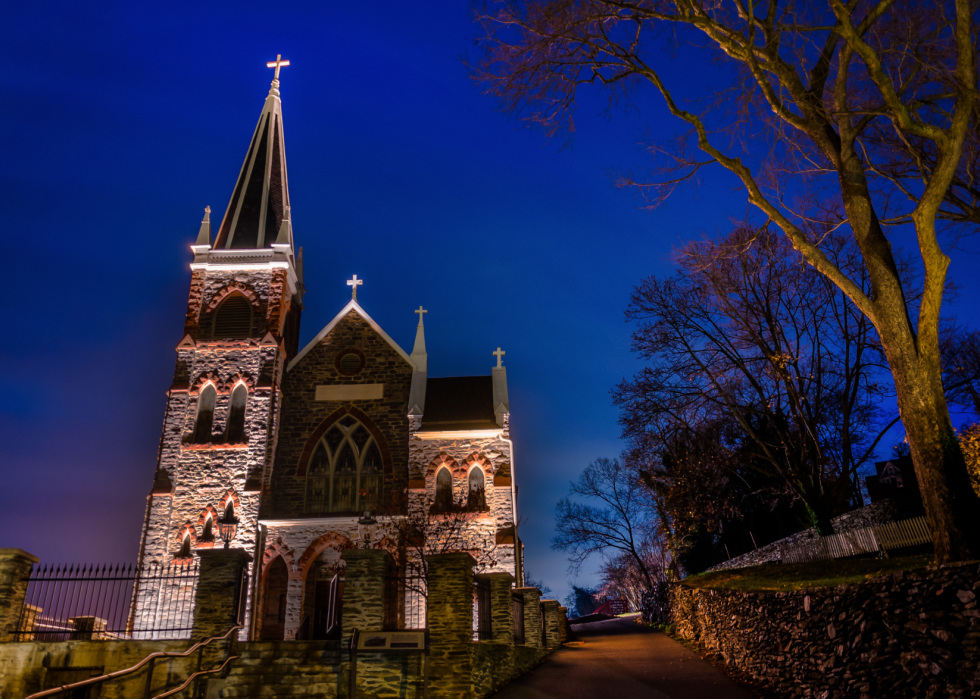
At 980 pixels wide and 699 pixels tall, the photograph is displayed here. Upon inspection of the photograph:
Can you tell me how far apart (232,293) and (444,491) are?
36.9ft

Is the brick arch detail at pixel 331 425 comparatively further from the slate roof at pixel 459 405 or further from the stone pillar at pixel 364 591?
the stone pillar at pixel 364 591

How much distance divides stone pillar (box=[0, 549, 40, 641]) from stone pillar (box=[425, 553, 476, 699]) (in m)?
8.31

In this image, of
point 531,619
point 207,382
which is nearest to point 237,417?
point 207,382

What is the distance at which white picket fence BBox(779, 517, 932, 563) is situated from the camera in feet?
53.9

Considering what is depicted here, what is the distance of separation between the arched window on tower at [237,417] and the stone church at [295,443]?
5 centimetres

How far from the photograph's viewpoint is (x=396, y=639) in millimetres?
9969

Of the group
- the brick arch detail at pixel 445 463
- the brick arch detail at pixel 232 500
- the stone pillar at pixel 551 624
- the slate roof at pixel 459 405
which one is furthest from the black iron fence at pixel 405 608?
the brick arch detail at pixel 232 500

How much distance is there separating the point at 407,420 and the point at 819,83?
17566 mm

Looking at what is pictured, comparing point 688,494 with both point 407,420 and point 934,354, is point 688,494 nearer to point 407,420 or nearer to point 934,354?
point 407,420

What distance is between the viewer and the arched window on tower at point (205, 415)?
23.1 meters

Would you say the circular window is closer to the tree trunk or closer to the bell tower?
the bell tower

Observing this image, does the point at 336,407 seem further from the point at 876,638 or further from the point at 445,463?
the point at 876,638

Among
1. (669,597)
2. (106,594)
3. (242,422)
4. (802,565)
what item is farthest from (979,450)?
(242,422)

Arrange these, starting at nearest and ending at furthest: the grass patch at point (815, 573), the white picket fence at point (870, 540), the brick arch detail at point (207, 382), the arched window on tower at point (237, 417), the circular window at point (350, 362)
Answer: the grass patch at point (815, 573)
the white picket fence at point (870, 540)
the arched window on tower at point (237, 417)
the brick arch detail at point (207, 382)
the circular window at point (350, 362)
